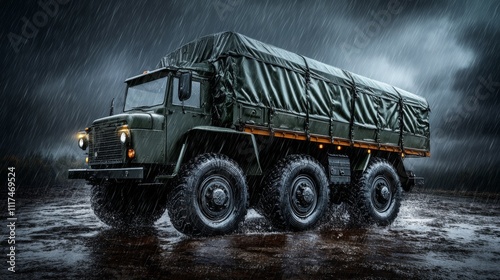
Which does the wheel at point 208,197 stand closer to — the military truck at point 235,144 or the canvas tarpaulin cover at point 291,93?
the military truck at point 235,144

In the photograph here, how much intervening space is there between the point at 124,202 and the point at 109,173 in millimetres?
1886

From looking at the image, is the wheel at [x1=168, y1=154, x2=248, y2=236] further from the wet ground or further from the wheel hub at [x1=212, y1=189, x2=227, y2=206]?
the wet ground

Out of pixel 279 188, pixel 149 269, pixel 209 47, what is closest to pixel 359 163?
pixel 279 188

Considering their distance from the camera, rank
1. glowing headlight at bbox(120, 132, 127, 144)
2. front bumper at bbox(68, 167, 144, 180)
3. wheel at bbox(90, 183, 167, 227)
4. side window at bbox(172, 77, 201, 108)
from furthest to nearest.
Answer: wheel at bbox(90, 183, 167, 227) → side window at bbox(172, 77, 201, 108) → glowing headlight at bbox(120, 132, 127, 144) → front bumper at bbox(68, 167, 144, 180)

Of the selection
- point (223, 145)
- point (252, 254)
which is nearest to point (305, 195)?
point (223, 145)

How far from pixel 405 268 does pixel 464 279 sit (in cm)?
68

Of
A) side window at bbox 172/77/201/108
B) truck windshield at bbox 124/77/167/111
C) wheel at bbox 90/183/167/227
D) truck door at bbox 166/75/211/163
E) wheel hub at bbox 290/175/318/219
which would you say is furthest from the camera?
wheel hub at bbox 290/175/318/219

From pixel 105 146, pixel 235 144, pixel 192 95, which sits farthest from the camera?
pixel 235 144

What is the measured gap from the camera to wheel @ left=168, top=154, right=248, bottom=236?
23.2 feet

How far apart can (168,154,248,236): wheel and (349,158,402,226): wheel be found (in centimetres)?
425

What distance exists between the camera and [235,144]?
8266 mm

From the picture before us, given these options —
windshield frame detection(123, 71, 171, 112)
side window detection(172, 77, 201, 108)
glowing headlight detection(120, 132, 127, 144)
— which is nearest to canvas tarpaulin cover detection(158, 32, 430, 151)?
side window detection(172, 77, 201, 108)

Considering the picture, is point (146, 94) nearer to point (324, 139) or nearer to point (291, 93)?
point (291, 93)

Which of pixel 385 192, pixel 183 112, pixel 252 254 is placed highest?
pixel 183 112
